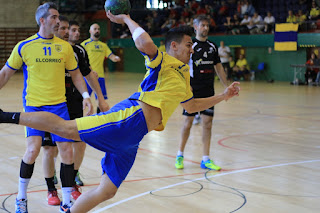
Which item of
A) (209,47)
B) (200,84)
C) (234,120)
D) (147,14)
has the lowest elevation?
(234,120)

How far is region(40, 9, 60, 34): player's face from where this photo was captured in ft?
15.6

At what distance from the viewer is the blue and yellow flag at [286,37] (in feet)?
68.8

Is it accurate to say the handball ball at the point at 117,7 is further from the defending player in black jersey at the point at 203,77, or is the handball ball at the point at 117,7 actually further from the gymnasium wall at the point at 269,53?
the gymnasium wall at the point at 269,53

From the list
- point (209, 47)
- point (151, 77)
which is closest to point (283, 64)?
point (209, 47)

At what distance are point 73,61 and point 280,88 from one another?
15.1 m

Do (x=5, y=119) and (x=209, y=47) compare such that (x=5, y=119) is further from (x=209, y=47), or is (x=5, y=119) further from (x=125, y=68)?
(x=125, y=68)

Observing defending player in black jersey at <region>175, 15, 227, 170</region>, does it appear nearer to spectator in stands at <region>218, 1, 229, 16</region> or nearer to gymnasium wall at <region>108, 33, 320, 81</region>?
gymnasium wall at <region>108, 33, 320, 81</region>

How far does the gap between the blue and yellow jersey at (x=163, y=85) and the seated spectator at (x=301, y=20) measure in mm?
18069

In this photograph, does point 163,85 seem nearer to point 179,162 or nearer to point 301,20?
point 179,162

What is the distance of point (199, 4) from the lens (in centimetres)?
2725

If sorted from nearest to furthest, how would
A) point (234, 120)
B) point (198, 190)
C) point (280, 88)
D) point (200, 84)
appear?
point (198, 190) < point (200, 84) < point (234, 120) < point (280, 88)

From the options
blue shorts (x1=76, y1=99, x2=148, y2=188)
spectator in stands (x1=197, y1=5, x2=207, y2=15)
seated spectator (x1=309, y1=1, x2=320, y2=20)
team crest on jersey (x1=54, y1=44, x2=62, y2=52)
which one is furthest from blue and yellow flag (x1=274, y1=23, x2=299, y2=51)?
blue shorts (x1=76, y1=99, x2=148, y2=188)

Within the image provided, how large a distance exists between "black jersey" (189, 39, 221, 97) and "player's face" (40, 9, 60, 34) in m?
2.65

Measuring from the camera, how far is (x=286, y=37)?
70.0 feet
